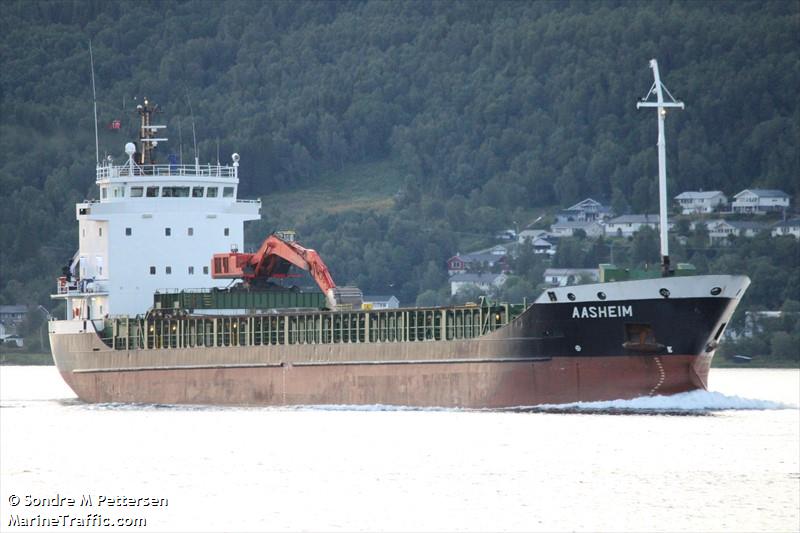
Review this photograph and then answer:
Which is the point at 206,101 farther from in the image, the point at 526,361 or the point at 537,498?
the point at 537,498

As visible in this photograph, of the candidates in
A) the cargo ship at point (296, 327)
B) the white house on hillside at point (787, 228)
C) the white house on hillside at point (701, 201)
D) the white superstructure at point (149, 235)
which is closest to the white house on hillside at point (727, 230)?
the white house on hillside at point (787, 228)

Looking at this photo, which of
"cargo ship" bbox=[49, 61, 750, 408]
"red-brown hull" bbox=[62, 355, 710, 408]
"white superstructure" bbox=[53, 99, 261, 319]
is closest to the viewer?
"cargo ship" bbox=[49, 61, 750, 408]

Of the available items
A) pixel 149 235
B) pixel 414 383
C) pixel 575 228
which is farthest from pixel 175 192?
pixel 575 228

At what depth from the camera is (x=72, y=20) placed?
17362 cm

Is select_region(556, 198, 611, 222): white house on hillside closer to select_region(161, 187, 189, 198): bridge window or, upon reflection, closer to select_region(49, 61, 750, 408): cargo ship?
select_region(49, 61, 750, 408): cargo ship

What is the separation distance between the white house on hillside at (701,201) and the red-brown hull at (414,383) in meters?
90.9

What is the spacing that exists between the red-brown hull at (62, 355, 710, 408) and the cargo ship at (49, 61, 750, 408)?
0.04 meters

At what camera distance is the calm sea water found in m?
33.0

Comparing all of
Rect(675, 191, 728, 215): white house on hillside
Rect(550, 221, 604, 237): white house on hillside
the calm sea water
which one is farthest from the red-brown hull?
Rect(675, 191, 728, 215): white house on hillside

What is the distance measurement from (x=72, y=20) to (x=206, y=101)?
694 inches

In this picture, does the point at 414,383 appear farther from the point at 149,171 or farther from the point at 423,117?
the point at 423,117

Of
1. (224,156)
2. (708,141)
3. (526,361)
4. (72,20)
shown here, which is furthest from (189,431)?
(72,20)

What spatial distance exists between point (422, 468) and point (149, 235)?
24.1 metres

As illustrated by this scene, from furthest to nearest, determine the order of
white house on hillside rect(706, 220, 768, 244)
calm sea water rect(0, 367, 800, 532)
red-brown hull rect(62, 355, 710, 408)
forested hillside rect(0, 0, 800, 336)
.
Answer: forested hillside rect(0, 0, 800, 336), white house on hillside rect(706, 220, 768, 244), red-brown hull rect(62, 355, 710, 408), calm sea water rect(0, 367, 800, 532)
